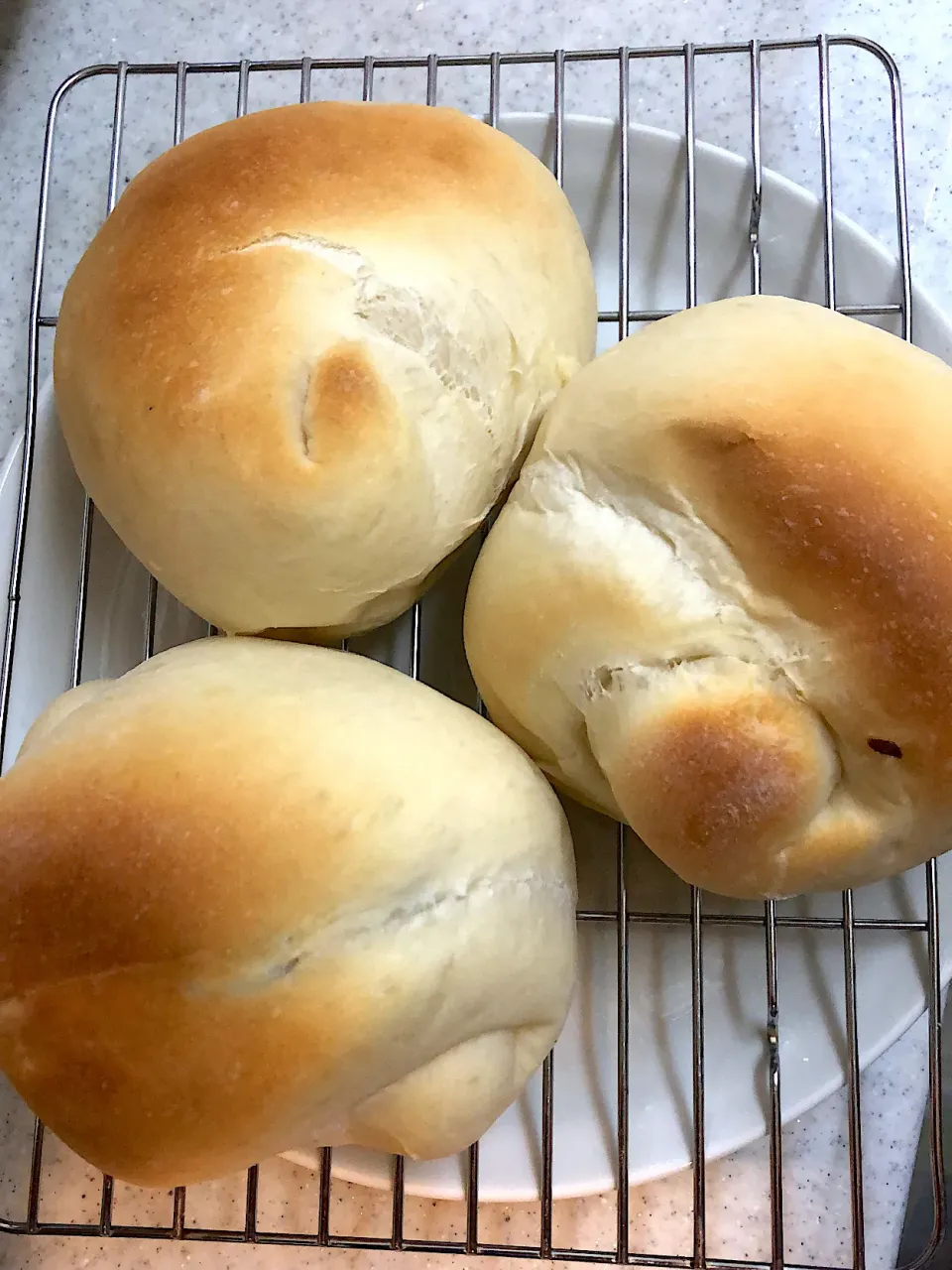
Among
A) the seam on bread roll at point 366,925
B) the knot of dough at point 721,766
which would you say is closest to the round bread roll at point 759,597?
the knot of dough at point 721,766

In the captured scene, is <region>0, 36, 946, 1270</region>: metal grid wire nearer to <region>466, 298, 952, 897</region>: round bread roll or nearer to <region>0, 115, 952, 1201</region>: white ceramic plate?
<region>0, 115, 952, 1201</region>: white ceramic plate

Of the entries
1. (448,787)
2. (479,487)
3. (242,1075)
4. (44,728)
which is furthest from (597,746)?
(44,728)

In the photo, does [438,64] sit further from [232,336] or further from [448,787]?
[448,787]

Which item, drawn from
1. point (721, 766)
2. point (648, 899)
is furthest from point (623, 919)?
point (721, 766)

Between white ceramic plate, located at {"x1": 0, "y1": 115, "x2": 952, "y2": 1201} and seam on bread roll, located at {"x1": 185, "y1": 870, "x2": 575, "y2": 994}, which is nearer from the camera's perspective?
seam on bread roll, located at {"x1": 185, "y1": 870, "x2": 575, "y2": 994}

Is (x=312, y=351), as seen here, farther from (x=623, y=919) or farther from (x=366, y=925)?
(x=623, y=919)

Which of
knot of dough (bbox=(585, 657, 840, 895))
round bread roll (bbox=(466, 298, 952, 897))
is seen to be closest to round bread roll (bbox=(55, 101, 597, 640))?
round bread roll (bbox=(466, 298, 952, 897))
